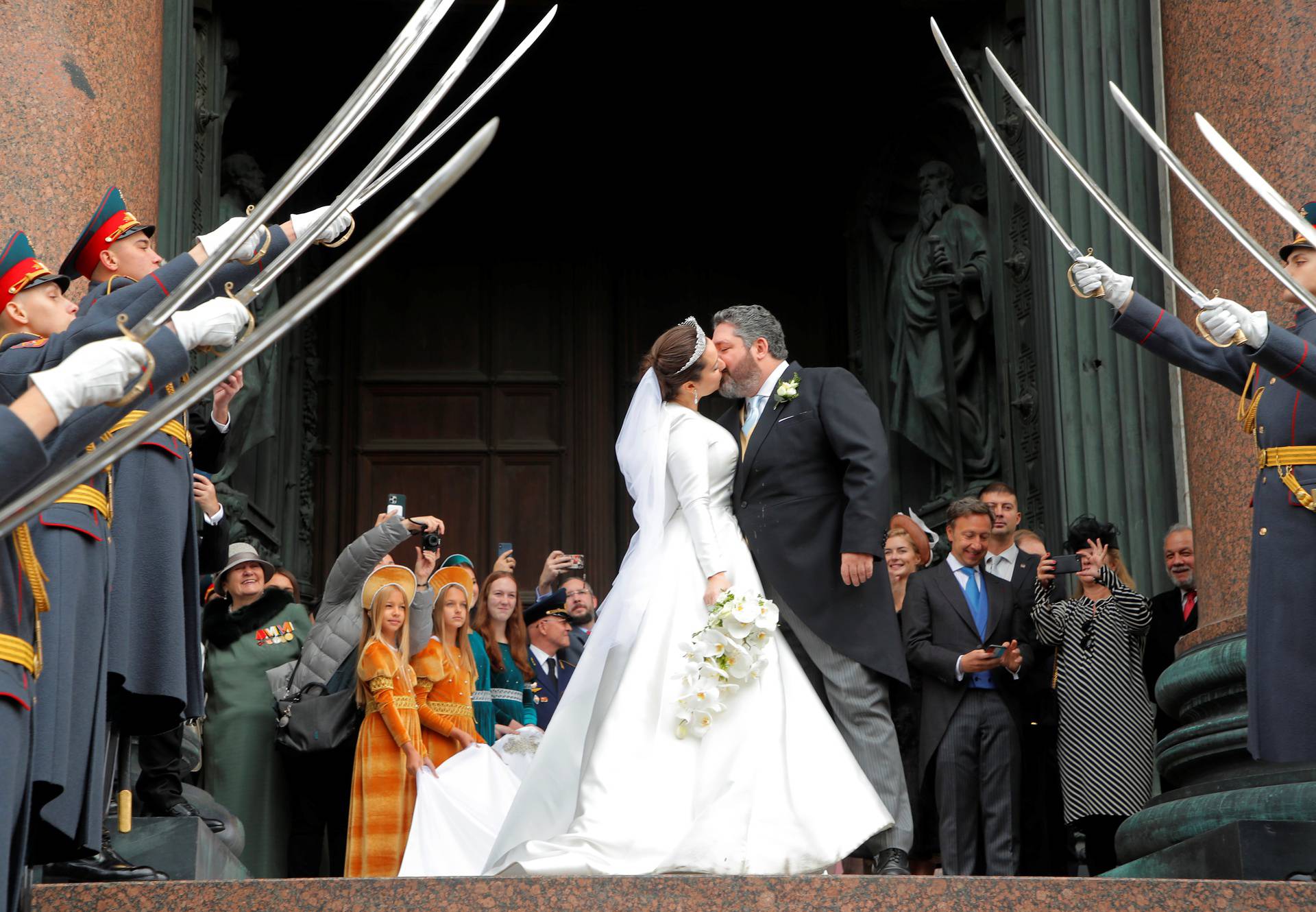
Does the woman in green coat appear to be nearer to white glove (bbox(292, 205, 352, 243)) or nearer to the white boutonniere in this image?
the white boutonniere

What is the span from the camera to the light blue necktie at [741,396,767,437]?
6773 mm

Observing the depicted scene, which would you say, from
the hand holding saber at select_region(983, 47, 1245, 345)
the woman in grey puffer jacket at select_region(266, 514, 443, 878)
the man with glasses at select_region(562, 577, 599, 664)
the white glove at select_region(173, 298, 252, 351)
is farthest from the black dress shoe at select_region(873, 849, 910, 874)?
the man with glasses at select_region(562, 577, 599, 664)

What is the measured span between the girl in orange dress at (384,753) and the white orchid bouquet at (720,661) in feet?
7.81

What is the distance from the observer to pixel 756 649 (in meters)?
5.91

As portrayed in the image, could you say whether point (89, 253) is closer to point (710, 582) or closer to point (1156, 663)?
point (710, 582)

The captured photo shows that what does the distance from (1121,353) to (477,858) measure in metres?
4.46

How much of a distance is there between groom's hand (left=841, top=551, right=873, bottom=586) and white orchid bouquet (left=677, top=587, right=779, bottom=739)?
1.31 ft

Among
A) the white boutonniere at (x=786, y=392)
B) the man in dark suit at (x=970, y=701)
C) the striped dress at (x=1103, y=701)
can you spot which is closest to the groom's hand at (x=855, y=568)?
the white boutonniere at (x=786, y=392)

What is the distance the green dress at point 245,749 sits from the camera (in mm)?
8352

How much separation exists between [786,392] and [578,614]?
3.08 m

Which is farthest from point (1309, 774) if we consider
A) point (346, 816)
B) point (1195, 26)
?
point (346, 816)

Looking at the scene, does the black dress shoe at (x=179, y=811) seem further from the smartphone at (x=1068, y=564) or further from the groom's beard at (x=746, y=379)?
the smartphone at (x=1068, y=564)

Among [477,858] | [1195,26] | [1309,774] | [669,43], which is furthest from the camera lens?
[669,43]

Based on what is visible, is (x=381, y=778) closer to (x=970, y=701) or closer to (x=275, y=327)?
(x=970, y=701)
